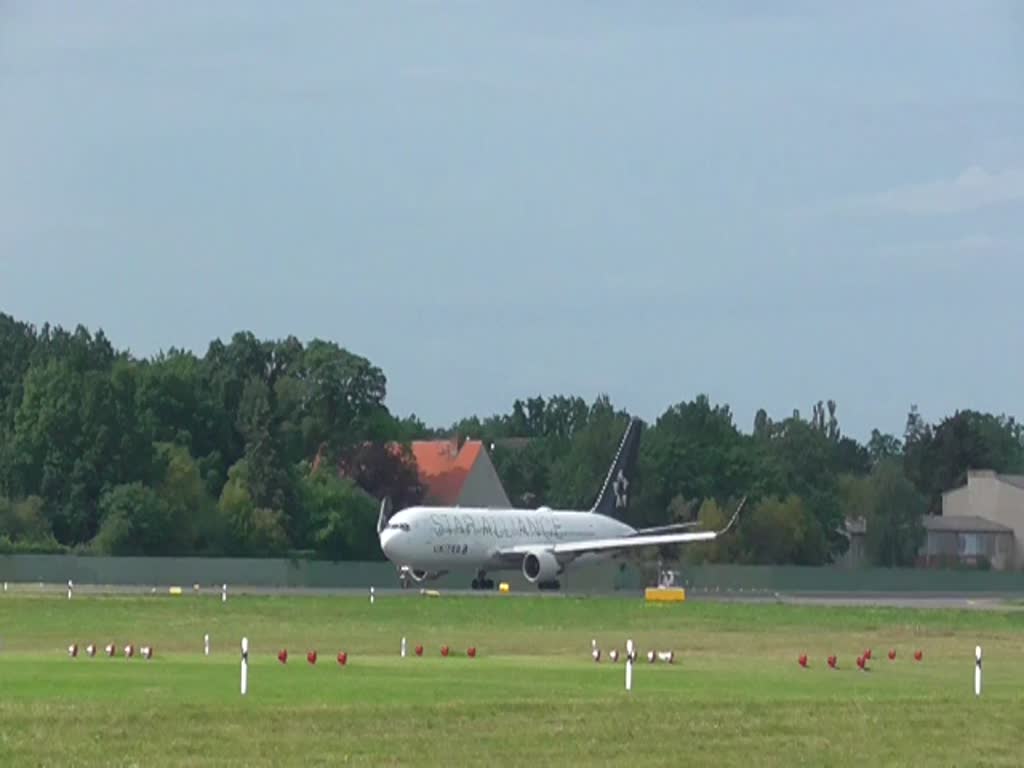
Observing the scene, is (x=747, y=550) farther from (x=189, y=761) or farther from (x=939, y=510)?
(x=189, y=761)

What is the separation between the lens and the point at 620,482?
107m

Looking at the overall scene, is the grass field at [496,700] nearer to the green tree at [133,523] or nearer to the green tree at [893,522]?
the green tree at [133,523]

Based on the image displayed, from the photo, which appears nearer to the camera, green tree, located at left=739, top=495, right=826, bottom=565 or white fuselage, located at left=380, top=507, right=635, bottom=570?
white fuselage, located at left=380, top=507, right=635, bottom=570

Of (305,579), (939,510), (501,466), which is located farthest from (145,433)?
(939,510)

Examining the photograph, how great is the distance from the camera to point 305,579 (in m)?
102

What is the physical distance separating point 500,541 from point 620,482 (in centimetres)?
1579

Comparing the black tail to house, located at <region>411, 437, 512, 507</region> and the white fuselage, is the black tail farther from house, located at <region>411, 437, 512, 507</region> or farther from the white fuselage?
house, located at <region>411, 437, 512, 507</region>

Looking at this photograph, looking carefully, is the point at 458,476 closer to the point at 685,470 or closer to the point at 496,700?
the point at 685,470

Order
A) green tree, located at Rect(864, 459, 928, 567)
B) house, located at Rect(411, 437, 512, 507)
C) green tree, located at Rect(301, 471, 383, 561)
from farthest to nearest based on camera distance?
green tree, located at Rect(864, 459, 928, 567), house, located at Rect(411, 437, 512, 507), green tree, located at Rect(301, 471, 383, 561)

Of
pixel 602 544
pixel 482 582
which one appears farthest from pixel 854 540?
pixel 482 582

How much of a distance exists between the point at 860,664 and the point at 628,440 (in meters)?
68.1

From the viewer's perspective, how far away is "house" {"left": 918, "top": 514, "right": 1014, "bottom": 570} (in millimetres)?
143375

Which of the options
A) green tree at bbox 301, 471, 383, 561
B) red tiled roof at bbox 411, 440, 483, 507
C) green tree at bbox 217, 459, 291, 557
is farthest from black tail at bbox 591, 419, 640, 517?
red tiled roof at bbox 411, 440, 483, 507

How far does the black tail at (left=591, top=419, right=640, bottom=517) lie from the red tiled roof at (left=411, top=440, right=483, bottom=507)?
2487cm
